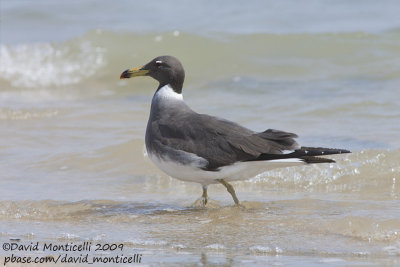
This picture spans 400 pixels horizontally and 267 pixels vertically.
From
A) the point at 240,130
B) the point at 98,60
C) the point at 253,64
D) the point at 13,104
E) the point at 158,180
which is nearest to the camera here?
the point at 240,130

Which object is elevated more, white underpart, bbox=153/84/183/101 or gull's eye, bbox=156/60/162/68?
gull's eye, bbox=156/60/162/68

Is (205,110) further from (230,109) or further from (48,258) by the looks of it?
(48,258)

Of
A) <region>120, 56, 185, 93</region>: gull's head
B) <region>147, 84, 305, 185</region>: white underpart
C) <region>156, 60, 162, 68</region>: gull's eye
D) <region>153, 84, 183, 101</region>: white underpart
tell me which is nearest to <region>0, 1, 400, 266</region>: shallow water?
<region>147, 84, 305, 185</region>: white underpart

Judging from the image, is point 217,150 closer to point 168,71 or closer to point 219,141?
point 219,141

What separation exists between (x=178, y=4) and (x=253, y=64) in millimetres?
4816

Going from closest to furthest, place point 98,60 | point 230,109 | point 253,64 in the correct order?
point 230,109 < point 253,64 < point 98,60

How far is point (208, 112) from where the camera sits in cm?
1116

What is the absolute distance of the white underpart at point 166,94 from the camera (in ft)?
23.6

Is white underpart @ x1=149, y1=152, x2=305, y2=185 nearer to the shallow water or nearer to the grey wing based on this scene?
the grey wing

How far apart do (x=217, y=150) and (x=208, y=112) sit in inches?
187

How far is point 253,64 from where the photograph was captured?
1420cm

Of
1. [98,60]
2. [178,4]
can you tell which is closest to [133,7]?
[178,4]

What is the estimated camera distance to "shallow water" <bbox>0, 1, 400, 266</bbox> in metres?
5.75

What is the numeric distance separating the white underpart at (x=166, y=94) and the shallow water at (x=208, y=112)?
977 millimetres
